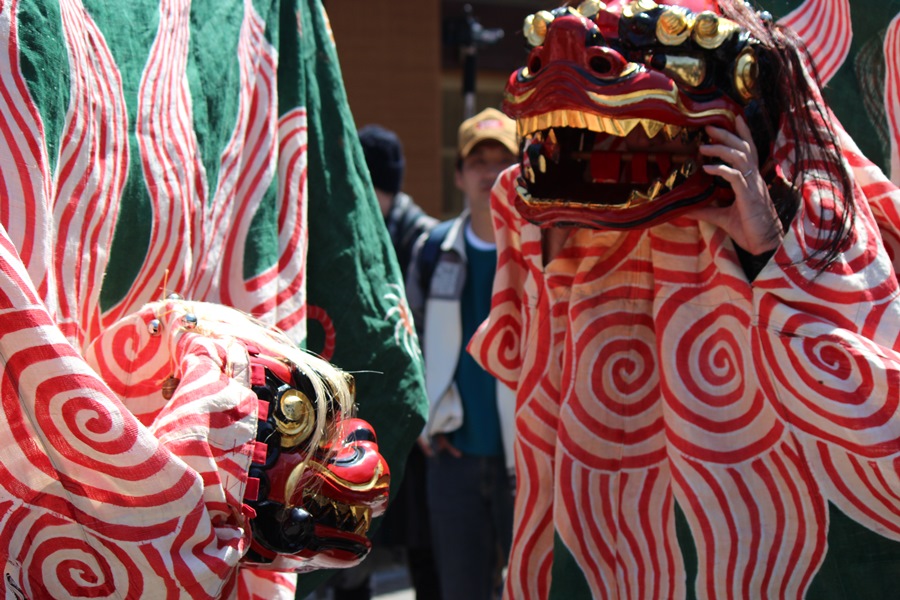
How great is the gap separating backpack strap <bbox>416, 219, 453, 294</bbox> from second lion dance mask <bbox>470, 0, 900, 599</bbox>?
1.63 m

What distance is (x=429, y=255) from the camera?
3.51m

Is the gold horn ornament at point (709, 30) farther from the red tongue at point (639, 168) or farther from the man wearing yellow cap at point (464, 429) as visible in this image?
the man wearing yellow cap at point (464, 429)

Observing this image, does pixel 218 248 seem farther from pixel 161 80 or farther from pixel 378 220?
pixel 378 220

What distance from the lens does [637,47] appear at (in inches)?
64.0

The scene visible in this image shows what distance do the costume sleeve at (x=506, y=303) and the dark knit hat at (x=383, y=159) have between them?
191cm

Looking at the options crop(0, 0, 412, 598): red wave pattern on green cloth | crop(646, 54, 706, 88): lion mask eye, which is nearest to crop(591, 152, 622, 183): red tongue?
crop(646, 54, 706, 88): lion mask eye

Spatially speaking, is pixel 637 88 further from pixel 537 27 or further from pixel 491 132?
pixel 491 132

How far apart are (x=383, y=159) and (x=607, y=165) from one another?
7.36 ft

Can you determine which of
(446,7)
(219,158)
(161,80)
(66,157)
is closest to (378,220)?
(219,158)

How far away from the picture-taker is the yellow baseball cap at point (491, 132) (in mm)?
3545

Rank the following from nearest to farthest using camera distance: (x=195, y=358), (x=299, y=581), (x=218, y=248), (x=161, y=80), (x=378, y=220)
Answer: (x=195, y=358), (x=161, y=80), (x=218, y=248), (x=299, y=581), (x=378, y=220)

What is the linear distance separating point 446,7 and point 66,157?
760 centimetres

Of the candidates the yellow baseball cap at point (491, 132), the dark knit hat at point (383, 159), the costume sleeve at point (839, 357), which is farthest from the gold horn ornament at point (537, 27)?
the dark knit hat at point (383, 159)

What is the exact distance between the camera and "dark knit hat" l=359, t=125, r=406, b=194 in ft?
12.8
